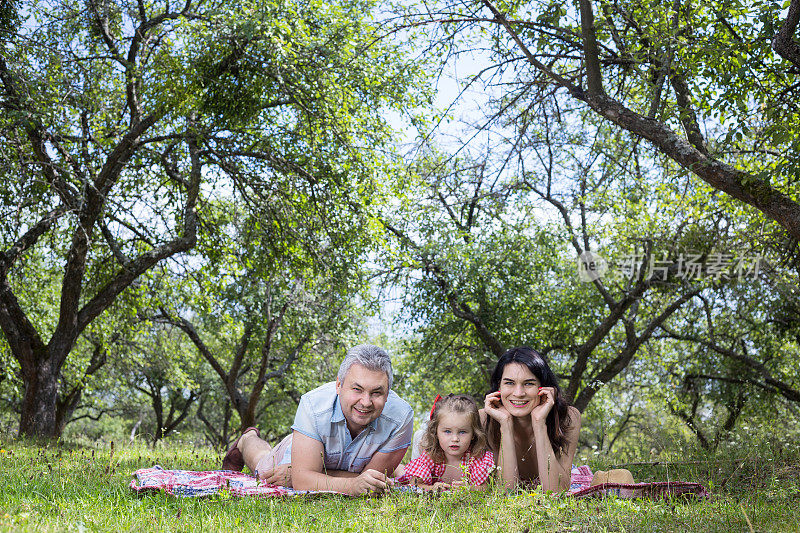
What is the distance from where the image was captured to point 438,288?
14.1 meters

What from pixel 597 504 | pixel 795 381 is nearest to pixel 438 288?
pixel 795 381

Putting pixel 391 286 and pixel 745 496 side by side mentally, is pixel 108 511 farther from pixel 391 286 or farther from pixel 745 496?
pixel 391 286

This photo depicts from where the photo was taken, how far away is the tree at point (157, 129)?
1054cm

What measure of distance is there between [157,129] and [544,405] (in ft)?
35.4

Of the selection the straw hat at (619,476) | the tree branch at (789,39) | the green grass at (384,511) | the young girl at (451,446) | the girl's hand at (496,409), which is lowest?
the green grass at (384,511)

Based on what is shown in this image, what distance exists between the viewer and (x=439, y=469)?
547cm

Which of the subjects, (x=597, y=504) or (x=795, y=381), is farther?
(x=795, y=381)

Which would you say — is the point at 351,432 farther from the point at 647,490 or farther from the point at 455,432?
the point at 647,490

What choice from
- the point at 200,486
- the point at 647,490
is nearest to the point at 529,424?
the point at 647,490

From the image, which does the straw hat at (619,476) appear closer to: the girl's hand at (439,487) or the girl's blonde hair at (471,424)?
the girl's blonde hair at (471,424)

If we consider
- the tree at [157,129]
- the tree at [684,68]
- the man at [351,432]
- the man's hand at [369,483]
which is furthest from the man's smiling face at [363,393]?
the tree at [157,129]

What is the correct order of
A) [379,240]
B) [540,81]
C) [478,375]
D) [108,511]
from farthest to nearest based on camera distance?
[478,375] < [379,240] < [540,81] < [108,511]

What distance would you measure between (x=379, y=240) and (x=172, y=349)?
32.9ft

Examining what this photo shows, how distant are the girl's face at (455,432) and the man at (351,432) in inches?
11.1
